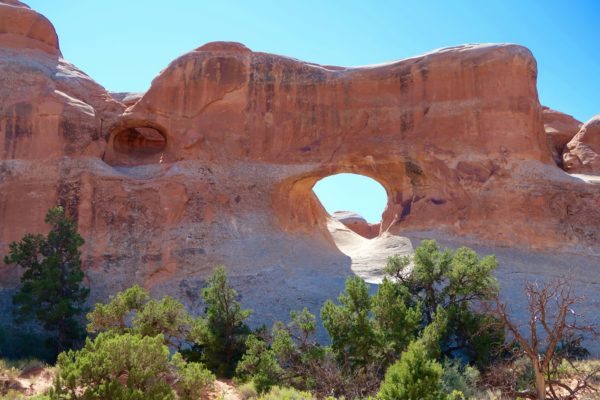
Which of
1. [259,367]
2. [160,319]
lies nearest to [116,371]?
[259,367]

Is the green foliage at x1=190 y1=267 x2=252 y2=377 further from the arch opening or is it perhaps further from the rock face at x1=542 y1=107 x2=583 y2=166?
the rock face at x1=542 y1=107 x2=583 y2=166

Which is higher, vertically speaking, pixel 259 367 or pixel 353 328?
pixel 353 328

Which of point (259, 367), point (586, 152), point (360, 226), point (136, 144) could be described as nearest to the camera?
point (259, 367)

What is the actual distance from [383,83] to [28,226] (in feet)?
49.9

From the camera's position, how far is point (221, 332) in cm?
1692

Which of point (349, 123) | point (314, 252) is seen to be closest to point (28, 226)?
point (314, 252)

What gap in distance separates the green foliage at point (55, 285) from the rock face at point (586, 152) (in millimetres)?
20211

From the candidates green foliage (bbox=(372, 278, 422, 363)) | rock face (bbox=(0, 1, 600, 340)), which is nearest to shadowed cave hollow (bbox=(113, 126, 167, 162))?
rock face (bbox=(0, 1, 600, 340))

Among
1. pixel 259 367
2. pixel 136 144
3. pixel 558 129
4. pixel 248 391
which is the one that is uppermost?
pixel 558 129

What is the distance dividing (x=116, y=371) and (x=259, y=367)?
13.7ft

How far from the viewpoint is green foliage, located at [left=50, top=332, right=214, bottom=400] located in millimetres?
11086

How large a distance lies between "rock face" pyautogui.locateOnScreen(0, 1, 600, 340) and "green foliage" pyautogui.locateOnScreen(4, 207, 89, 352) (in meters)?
2.36

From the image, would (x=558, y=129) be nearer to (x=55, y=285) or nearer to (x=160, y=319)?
(x=160, y=319)

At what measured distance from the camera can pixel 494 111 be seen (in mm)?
24062
